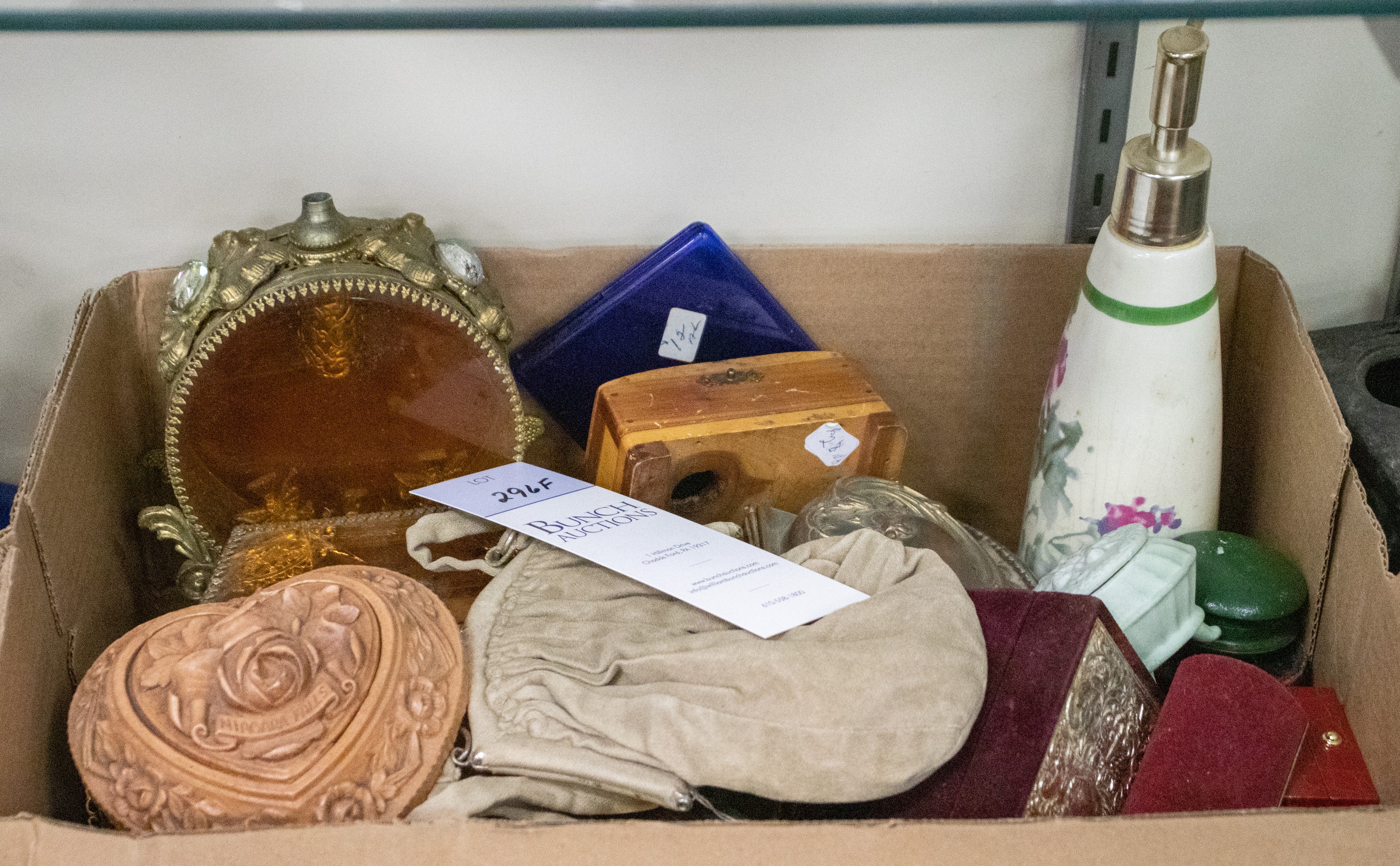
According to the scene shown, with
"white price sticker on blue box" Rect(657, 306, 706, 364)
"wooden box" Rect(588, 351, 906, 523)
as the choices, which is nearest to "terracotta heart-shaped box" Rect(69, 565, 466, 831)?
"wooden box" Rect(588, 351, 906, 523)

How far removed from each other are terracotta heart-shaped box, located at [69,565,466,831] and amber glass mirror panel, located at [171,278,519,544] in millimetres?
216

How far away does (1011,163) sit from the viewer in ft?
2.61

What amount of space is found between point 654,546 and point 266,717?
8.6 inches

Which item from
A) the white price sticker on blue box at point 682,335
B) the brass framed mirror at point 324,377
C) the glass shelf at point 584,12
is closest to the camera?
the glass shelf at point 584,12

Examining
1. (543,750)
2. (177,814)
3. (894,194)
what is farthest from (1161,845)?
(894,194)

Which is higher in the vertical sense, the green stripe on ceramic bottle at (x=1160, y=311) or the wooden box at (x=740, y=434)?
the green stripe on ceramic bottle at (x=1160, y=311)

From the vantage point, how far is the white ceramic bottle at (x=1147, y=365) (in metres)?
0.59

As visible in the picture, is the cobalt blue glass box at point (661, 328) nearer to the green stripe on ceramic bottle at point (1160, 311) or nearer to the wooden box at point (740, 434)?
the wooden box at point (740, 434)

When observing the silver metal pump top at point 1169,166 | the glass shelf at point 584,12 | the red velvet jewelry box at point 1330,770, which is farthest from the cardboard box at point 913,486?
the glass shelf at point 584,12

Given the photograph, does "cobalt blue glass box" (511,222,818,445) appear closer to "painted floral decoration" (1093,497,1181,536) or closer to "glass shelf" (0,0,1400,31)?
"painted floral decoration" (1093,497,1181,536)

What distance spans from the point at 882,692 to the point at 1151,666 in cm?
21

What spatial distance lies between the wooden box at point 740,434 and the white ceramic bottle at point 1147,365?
0.36ft

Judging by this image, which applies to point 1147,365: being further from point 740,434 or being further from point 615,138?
point 615,138

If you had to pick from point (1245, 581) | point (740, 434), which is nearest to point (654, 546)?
point (740, 434)
